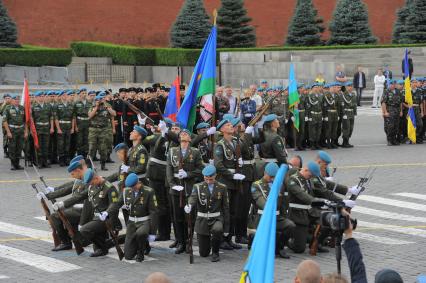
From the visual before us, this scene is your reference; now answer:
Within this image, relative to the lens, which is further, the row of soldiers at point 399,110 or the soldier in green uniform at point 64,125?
the row of soldiers at point 399,110

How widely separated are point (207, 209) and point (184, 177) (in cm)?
82

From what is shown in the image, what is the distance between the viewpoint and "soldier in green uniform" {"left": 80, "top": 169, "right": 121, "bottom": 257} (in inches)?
528

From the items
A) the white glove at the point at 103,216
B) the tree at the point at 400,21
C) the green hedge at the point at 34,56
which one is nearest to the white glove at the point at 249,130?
the white glove at the point at 103,216

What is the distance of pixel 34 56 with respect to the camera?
137 feet

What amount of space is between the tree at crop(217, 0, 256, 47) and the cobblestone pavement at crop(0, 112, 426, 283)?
22.4 metres

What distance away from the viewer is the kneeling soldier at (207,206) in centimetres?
1320

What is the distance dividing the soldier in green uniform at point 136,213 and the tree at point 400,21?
105ft

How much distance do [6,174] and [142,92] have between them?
4.59 meters

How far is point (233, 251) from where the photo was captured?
13.8 meters

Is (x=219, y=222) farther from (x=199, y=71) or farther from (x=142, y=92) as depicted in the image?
(x=142, y=92)

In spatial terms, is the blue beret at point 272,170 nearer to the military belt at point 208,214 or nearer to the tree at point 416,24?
the military belt at point 208,214

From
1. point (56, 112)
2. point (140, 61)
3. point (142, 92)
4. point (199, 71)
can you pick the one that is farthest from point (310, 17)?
point (199, 71)

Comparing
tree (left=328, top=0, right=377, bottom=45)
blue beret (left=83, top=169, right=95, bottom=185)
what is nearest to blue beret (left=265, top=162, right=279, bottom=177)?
blue beret (left=83, top=169, right=95, bottom=185)

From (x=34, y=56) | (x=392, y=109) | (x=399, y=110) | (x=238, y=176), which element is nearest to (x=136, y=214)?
(x=238, y=176)
